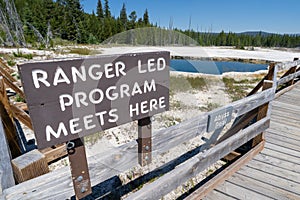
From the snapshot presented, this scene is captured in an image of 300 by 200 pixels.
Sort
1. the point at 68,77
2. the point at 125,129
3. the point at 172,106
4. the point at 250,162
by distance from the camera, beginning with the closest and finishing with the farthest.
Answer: the point at 68,77 → the point at 250,162 → the point at 125,129 → the point at 172,106

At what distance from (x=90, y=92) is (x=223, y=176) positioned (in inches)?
79.7

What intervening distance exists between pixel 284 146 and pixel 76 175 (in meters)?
3.27

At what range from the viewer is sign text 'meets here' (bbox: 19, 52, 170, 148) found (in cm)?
85

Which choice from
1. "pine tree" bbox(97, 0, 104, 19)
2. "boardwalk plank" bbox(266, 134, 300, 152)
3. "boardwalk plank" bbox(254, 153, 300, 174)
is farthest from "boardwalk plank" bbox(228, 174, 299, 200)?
"pine tree" bbox(97, 0, 104, 19)

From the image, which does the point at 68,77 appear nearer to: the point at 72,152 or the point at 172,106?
the point at 72,152

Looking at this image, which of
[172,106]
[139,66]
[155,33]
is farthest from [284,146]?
[155,33]

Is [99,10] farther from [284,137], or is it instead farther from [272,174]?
[272,174]

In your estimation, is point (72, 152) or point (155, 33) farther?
point (155, 33)

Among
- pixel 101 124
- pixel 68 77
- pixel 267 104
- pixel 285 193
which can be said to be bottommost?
pixel 285 193

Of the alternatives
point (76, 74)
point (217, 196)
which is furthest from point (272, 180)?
point (76, 74)

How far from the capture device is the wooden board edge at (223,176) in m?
2.05

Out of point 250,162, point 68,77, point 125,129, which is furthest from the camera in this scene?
point 125,129

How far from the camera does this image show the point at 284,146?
3.10 m

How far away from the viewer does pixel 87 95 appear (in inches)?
39.2
